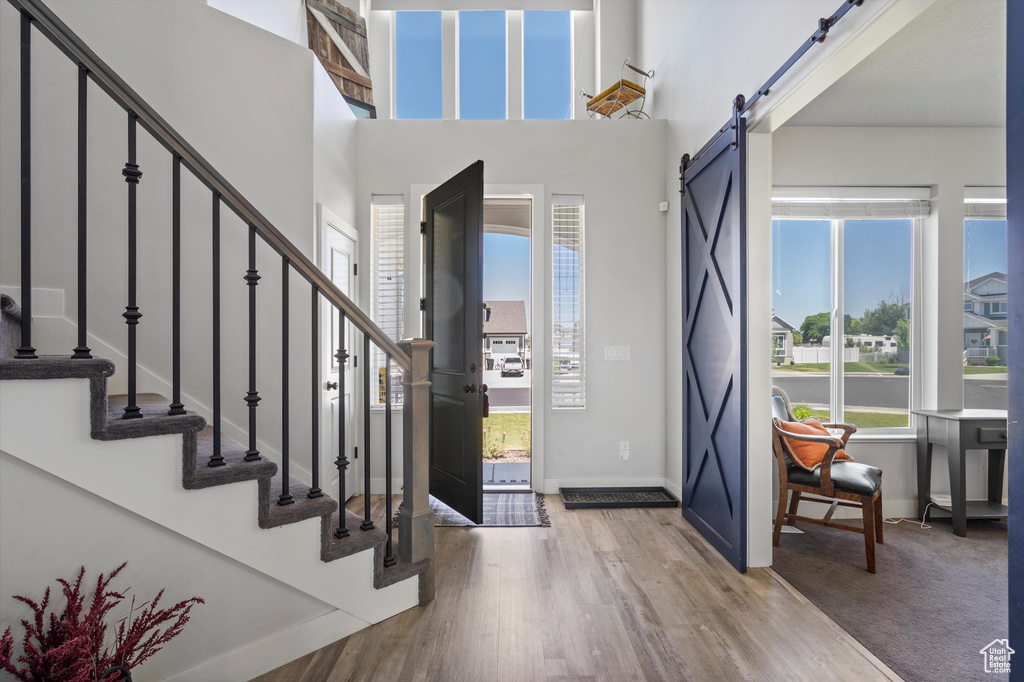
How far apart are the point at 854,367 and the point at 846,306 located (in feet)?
1.54

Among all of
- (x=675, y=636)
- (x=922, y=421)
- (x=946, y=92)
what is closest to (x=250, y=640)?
(x=675, y=636)

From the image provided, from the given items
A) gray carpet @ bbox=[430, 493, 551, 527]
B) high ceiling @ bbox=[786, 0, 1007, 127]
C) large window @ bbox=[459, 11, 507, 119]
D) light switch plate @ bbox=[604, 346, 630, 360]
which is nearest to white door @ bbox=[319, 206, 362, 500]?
gray carpet @ bbox=[430, 493, 551, 527]

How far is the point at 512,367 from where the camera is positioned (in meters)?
8.06

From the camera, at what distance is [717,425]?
2900 millimetres

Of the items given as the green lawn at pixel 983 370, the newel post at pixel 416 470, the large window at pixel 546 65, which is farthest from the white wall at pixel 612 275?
the green lawn at pixel 983 370

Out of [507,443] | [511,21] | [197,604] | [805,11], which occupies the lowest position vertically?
[507,443]

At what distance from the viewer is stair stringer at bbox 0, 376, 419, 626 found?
134cm

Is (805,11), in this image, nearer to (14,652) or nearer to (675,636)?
(675,636)

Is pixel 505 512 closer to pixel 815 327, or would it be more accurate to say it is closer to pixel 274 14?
pixel 815 327

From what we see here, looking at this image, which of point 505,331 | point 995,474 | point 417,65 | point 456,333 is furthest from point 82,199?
point 505,331

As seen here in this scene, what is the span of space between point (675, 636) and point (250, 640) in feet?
5.53

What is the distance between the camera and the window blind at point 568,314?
157 inches

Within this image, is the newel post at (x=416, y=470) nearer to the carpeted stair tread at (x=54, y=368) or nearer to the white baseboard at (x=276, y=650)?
the white baseboard at (x=276, y=650)

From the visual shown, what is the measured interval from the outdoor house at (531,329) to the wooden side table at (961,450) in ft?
0.08
